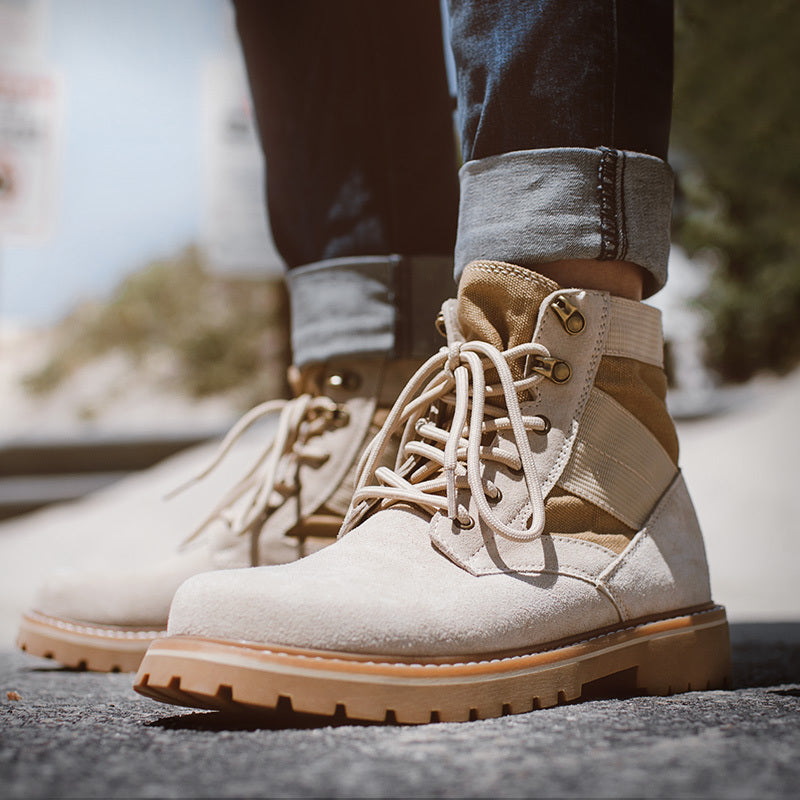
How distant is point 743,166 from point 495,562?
7682 mm

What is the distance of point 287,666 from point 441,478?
0.82 ft

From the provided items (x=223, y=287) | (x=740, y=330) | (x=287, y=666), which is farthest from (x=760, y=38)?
(x=223, y=287)

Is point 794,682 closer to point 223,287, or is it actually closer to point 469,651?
point 469,651

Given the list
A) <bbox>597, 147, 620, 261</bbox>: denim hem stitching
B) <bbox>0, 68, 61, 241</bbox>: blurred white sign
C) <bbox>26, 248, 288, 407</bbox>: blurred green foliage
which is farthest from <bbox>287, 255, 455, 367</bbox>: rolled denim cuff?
<bbox>26, 248, 288, 407</bbox>: blurred green foliage

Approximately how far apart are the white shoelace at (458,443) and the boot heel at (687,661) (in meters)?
0.21

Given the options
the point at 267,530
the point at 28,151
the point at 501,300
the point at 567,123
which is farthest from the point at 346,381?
the point at 28,151

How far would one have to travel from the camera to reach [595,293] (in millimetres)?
867

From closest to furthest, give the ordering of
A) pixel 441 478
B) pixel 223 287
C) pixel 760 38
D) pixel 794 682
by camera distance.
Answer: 1. pixel 441 478
2. pixel 794 682
3. pixel 760 38
4. pixel 223 287

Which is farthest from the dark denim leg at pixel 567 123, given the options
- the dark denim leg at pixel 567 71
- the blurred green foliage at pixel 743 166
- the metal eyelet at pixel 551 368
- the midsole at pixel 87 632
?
the blurred green foliage at pixel 743 166

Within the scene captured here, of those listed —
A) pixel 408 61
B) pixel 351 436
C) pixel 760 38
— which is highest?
pixel 760 38

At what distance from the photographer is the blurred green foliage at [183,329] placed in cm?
1943

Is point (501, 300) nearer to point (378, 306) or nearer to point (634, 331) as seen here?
point (634, 331)

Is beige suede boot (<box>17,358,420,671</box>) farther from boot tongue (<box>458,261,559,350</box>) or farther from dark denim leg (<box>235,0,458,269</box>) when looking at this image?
boot tongue (<box>458,261,559,350</box>)

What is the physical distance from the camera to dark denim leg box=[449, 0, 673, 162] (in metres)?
0.83
